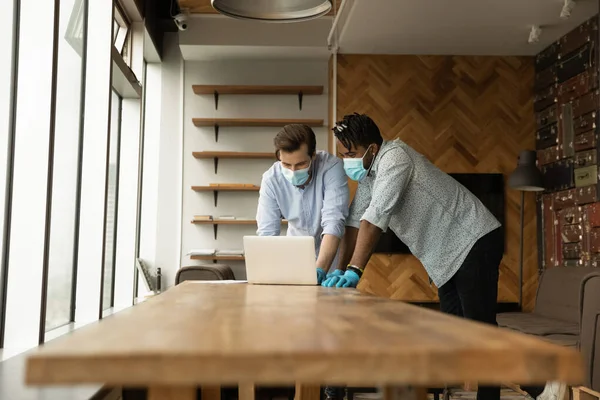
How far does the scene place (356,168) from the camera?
112 inches

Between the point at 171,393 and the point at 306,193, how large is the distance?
80.6 inches

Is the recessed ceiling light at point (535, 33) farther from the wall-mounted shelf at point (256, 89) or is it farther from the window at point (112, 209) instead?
the window at point (112, 209)

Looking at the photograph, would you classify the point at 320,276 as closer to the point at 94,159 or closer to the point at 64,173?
the point at 64,173

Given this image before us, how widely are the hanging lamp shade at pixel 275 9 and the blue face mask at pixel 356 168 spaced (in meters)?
0.58

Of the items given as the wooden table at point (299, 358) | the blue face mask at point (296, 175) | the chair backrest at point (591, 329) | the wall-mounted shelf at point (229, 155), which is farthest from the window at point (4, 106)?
the wall-mounted shelf at point (229, 155)

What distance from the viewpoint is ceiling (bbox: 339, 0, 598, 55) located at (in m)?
5.03

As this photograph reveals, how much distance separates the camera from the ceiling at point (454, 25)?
198 inches

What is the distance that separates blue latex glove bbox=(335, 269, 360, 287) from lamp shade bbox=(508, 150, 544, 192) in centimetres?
365

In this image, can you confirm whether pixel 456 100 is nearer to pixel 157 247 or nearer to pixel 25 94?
pixel 157 247

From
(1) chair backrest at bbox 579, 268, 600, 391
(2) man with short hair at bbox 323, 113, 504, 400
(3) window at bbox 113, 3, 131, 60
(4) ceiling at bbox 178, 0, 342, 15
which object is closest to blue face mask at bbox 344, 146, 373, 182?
(2) man with short hair at bbox 323, 113, 504, 400

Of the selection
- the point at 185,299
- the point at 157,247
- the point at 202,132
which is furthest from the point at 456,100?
the point at 185,299

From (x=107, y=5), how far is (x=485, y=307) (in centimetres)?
333

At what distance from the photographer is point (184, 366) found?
744mm

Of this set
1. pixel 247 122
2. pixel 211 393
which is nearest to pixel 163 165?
→ pixel 247 122
